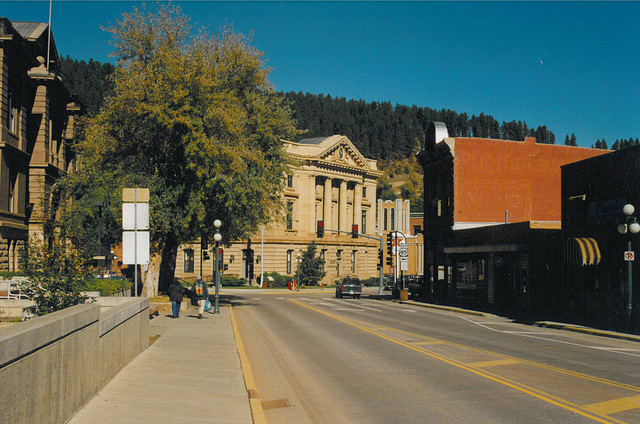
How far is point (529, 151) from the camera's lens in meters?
45.4

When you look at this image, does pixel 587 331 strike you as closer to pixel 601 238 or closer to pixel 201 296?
pixel 601 238

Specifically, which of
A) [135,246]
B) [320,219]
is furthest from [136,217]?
[320,219]

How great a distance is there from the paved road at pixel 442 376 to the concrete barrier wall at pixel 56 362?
9.01 feet

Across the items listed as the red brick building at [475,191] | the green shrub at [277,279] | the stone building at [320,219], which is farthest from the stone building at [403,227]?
the red brick building at [475,191]

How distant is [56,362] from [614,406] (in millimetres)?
8031

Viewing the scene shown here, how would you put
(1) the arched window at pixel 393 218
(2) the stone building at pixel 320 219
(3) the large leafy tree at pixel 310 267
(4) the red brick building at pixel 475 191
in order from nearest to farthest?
(4) the red brick building at pixel 475 191, (3) the large leafy tree at pixel 310 267, (2) the stone building at pixel 320 219, (1) the arched window at pixel 393 218

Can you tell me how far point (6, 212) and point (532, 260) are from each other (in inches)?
1251

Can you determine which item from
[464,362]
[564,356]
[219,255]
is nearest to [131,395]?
[464,362]

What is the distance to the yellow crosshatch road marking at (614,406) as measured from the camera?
8852 millimetres

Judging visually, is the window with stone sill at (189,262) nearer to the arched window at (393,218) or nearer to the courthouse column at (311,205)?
the courthouse column at (311,205)

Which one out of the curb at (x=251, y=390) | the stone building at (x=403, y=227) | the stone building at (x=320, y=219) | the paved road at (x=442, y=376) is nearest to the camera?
the curb at (x=251, y=390)

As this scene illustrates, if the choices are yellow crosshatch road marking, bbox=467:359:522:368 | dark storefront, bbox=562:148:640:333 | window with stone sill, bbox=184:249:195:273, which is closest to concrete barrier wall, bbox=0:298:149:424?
yellow crosshatch road marking, bbox=467:359:522:368

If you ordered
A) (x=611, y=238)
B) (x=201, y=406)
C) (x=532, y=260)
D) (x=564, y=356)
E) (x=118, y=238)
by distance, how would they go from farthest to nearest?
1. (x=532, y=260)
2. (x=118, y=238)
3. (x=611, y=238)
4. (x=564, y=356)
5. (x=201, y=406)

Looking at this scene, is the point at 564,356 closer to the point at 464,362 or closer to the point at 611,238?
the point at 464,362
